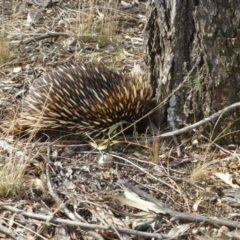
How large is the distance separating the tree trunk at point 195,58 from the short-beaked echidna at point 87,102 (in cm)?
14

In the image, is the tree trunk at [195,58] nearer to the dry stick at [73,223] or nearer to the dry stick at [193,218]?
the dry stick at [193,218]

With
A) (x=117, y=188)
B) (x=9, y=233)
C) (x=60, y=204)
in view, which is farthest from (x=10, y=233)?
(x=117, y=188)

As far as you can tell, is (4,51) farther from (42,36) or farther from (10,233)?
(10,233)

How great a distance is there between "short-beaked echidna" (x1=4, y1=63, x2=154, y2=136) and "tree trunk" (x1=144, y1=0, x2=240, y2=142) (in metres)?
0.14

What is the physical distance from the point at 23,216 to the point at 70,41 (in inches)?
82.5

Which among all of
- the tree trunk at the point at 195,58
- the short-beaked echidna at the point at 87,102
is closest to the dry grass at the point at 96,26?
the short-beaked echidna at the point at 87,102

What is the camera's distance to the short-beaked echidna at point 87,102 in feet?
11.4

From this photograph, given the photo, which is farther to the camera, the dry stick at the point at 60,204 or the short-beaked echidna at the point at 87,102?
the short-beaked echidna at the point at 87,102

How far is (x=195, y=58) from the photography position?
3178 mm

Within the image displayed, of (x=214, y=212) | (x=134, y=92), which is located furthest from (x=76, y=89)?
(x=214, y=212)

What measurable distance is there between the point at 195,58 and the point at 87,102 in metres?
0.67

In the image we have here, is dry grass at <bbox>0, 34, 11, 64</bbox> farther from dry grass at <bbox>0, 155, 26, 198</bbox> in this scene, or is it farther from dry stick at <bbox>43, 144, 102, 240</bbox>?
dry grass at <bbox>0, 155, 26, 198</bbox>

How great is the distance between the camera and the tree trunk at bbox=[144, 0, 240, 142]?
3.05 metres

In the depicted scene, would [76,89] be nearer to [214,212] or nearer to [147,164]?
[147,164]
